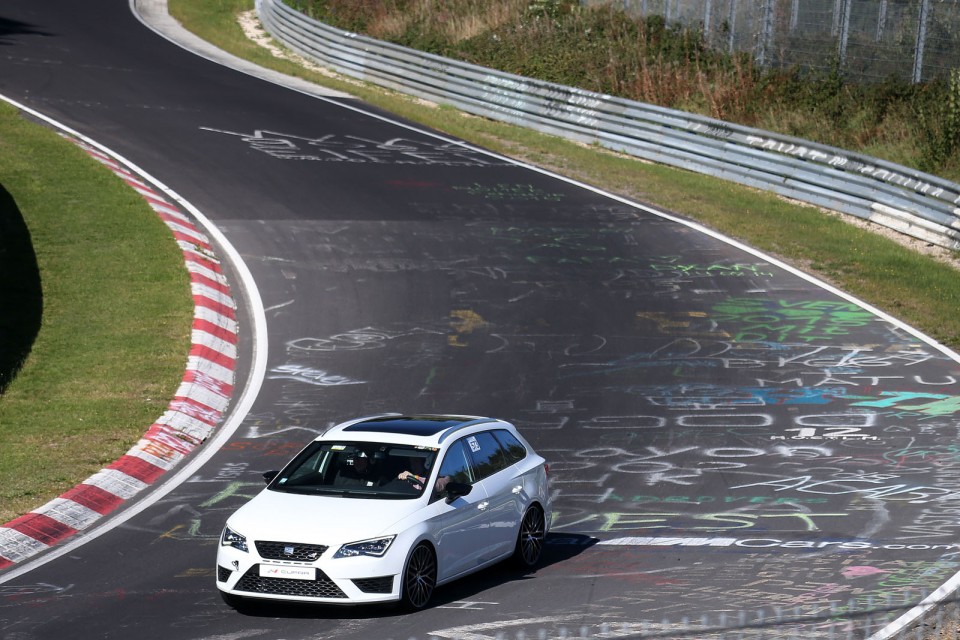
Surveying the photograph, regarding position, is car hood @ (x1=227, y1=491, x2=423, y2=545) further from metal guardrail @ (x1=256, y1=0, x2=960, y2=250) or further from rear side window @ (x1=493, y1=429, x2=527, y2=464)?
metal guardrail @ (x1=256, y1=0, x2=960, y2=250)

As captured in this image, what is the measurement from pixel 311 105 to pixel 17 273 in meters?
14.1

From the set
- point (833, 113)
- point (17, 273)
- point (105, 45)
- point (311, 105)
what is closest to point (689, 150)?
point (833, 113)

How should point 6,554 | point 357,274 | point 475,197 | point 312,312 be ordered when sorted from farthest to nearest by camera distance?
point 475,197 → point 357,274 → point 312,312 → point 6,554

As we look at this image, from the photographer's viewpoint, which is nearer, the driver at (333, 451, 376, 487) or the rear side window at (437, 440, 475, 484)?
the driver at (333, 451, 376, 487)

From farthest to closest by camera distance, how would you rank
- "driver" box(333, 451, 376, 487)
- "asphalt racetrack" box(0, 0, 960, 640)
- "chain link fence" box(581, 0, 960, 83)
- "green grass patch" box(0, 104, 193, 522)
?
"chain link fence" box(581, 0, 960, 83) < "green grass patch" box(0, 104, 193, 522) < "driver" box(333, 451, 376, 487) < "asphalt racetrack" box(0, 0, 960, 640)

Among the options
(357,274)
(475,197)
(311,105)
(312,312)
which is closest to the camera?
(312,312)

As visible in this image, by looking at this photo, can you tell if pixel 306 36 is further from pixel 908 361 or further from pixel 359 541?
pixel 359 541

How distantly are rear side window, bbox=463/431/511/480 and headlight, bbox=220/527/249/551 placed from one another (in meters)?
2.32

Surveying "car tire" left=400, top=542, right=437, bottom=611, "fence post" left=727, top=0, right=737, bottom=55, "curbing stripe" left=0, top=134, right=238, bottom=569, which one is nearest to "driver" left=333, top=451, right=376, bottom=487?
"car tire" left=400, top=542, right=437, bottom=611

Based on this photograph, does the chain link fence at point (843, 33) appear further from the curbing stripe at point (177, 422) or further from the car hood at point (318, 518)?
the car hood at point (318, 518)

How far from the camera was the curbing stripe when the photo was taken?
1217cm

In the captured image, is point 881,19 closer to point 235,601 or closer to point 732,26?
point 732,26

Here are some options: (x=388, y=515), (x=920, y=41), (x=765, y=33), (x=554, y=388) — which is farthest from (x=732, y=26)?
(x=388, y=515)

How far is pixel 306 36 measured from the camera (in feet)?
131
